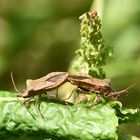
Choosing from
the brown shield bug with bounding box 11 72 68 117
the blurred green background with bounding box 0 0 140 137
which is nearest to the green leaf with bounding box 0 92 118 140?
the brown shield bug with bounding box 11 72 68 117

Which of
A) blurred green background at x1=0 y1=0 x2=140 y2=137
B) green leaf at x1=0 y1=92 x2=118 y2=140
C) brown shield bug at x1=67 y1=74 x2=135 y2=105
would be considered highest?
blurred green background at x1=0 y1=0 x2=140 y2=137

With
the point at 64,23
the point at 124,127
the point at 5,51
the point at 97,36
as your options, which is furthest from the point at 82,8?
the point at 97,36

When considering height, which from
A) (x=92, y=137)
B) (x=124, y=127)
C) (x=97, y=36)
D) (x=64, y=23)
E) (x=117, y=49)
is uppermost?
(x=64, y=23)

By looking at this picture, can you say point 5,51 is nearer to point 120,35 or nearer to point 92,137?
point 120,35

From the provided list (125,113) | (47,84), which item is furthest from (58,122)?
(125,113)

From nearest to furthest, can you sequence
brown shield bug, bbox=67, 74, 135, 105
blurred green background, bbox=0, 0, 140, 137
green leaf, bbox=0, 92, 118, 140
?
green leaf, bbox=0, 92, 118, 140, brown shield bug, bbox=67, 74, 135, 105, blurred green background, bbox=0, 0, 140, 137

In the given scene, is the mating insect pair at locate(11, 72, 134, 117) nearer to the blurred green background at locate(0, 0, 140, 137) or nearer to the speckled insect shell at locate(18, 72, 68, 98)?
the speckled insect shell at locate(18, 72, 68, 98)

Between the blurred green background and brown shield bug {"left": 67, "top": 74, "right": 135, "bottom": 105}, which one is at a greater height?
the blurred green background

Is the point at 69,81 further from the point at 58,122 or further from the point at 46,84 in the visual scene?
the point at 58,122
